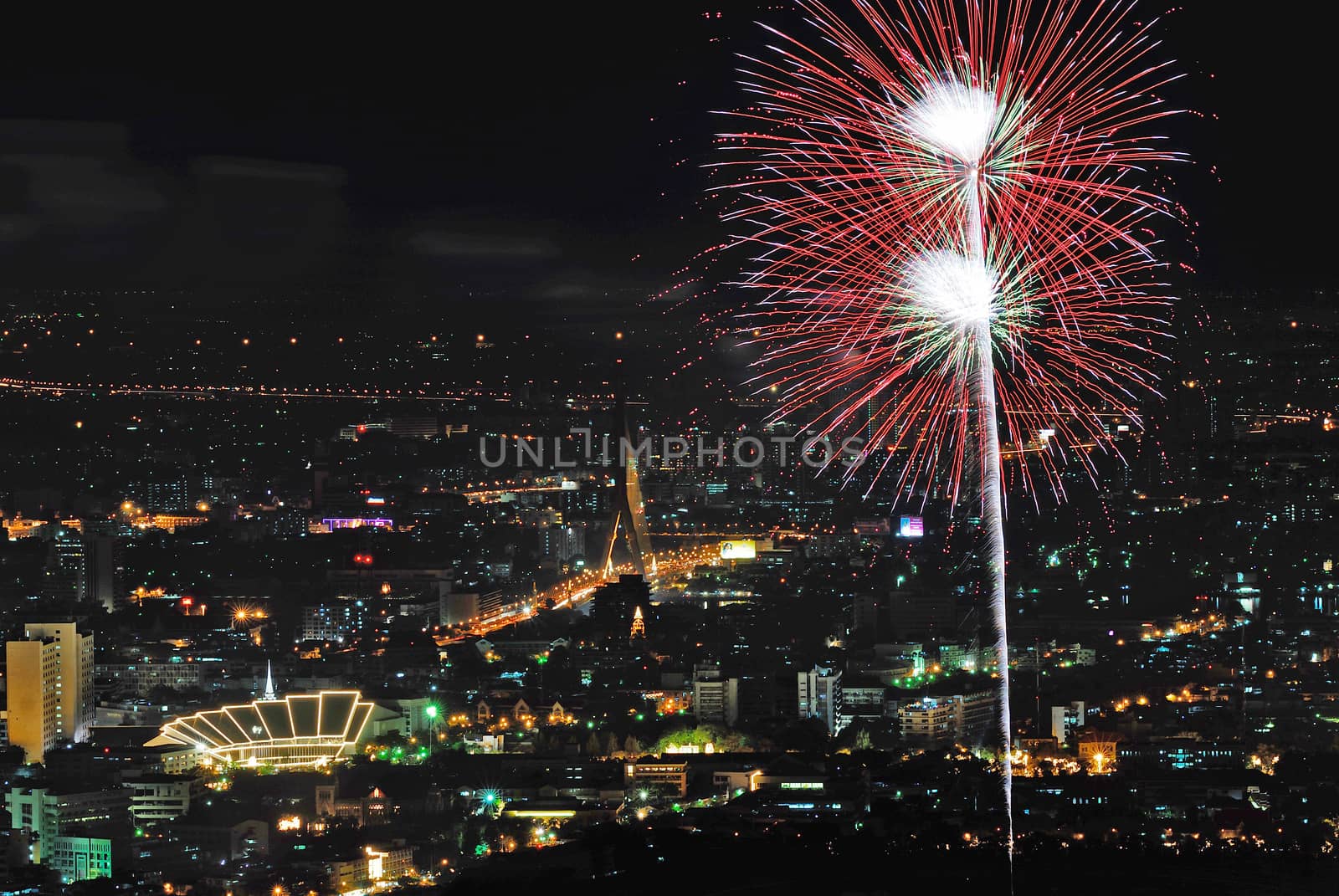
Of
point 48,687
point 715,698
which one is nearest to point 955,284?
point 715,698

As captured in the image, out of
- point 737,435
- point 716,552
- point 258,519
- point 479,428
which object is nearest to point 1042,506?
point 737,435

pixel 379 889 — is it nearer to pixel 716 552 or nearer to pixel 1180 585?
pixel 1180 585

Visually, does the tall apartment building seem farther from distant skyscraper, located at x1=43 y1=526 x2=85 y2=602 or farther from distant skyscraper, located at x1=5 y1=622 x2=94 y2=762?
distant skyscraper, located at x1=43 y1=526 x2=85 y2=602

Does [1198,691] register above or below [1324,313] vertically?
below

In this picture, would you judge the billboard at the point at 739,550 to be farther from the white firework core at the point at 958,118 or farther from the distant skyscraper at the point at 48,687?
the white firework core at the point at 958,118

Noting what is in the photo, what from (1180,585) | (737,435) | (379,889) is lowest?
(379,889)
